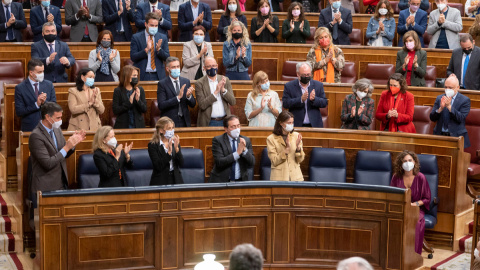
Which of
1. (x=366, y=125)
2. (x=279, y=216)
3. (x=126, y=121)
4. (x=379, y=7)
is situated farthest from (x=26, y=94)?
(x=379, y=7)

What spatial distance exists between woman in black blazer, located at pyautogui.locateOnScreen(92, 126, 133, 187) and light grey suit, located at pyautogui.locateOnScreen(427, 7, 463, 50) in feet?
13.3

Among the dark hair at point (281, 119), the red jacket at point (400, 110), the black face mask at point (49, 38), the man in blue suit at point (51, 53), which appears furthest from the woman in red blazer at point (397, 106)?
the black face mask at point (49, 38)

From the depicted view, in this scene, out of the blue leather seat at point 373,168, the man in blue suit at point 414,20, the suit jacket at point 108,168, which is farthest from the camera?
the man in blue suit at point 414,20

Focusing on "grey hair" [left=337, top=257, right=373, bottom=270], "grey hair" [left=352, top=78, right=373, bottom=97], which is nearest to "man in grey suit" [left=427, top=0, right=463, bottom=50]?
"grey hair" [left=352, top=78, right=373, bottom=97]

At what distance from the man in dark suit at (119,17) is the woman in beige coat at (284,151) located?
9.72 feet

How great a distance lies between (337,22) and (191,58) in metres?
1.81

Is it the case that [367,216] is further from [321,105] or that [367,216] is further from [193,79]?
[193,79]

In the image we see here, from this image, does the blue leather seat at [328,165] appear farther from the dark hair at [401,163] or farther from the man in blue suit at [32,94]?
the man in blue suit at [32,94]

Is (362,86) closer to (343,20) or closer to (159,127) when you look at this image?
(159,127)

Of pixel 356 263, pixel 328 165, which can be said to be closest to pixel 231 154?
pixel 328 165

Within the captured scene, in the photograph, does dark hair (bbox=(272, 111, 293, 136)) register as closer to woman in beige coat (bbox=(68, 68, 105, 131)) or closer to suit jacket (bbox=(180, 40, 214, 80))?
woman in beige coat (bbox=(68, 68, 105, 131))

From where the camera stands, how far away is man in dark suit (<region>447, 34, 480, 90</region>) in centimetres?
733

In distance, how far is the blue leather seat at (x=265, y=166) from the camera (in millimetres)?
6445

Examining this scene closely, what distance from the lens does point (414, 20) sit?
846 centimetres
